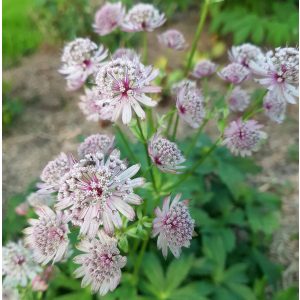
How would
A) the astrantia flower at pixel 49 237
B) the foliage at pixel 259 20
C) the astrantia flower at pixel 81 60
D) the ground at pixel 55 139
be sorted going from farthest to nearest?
the foliage at pixel 259 20 < the ground at pixel 55 139 < the astrantia flower at pixel 81 60 < the astrantia flower at pixel 49 237

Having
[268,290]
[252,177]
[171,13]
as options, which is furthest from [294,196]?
[171,13]

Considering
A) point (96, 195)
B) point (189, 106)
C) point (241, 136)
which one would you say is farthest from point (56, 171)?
point (241, 136)

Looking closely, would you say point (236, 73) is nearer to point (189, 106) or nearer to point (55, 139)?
point (189, 106)

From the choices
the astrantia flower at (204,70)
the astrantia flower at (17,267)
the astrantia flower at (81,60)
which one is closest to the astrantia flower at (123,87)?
the astrantia flower at (81,60)

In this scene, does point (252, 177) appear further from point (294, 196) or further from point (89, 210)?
point (89, 210)

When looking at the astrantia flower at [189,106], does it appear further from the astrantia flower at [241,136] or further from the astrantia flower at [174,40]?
the astrantia flower at [174,40]

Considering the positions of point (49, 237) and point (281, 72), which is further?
point (281, 72)

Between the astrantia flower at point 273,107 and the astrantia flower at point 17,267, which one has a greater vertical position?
the astrantia flower at point 273,107
